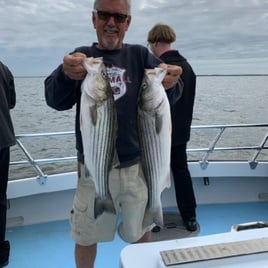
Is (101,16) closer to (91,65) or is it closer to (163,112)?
(91,65)

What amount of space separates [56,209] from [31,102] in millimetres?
14481

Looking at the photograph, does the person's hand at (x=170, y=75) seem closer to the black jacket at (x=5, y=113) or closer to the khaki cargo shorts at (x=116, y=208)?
the khaki cargo shorts at (x=116, y=208)

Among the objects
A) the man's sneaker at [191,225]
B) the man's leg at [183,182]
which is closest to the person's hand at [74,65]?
the man's leg at [183,182]

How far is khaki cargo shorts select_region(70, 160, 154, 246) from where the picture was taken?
190cm

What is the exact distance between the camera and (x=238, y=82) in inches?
1010

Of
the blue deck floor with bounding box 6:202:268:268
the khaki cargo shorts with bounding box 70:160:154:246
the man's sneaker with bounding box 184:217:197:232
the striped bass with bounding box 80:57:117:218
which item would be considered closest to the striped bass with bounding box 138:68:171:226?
the striped bass with bounding box 80:57:117:218

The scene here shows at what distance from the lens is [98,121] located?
4.64 ft

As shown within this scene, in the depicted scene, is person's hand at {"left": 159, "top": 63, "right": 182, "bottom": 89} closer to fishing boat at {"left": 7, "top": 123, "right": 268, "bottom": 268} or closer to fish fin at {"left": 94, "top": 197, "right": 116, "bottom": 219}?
fish fin at {"left": 94, "top": 197, "right": 116, "bottom": 219}

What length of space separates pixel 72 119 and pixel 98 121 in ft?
33.3

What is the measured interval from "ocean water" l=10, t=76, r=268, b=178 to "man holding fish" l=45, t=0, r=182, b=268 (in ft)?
2.44

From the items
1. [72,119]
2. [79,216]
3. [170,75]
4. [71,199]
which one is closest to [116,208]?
[79,216]

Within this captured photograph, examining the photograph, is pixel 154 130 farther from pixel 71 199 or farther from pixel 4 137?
pixel 71 199

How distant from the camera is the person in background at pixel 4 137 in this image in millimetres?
2680

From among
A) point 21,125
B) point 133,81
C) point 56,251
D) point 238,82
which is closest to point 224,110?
point 21,125
